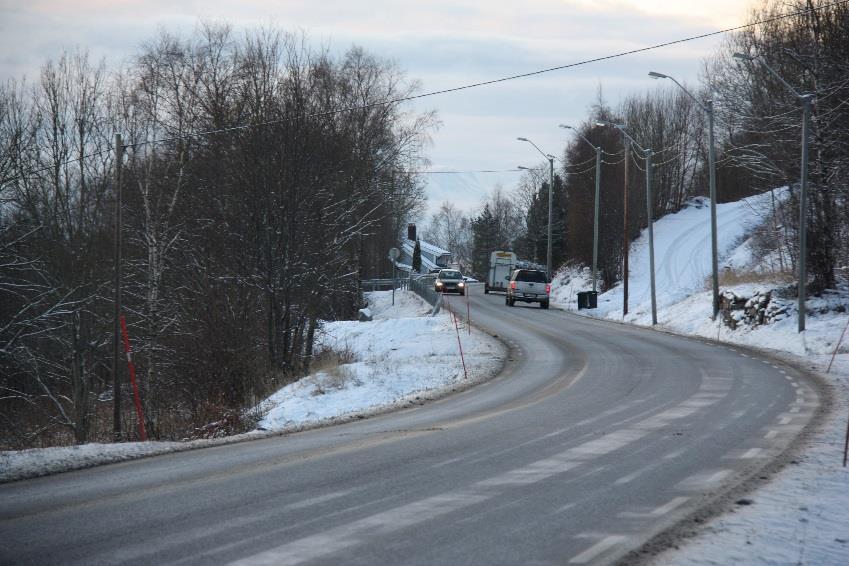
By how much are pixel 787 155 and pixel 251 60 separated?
19964mm

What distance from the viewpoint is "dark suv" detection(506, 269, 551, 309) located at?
52312mm

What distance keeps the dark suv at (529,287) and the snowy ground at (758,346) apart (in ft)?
9.15

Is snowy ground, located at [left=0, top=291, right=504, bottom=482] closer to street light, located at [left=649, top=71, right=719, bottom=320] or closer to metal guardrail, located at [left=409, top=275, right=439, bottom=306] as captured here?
street light, located at [left=649, top=71, right=719, bottom=320]

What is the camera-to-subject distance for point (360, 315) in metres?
48.8

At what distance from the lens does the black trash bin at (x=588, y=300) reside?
5212cm

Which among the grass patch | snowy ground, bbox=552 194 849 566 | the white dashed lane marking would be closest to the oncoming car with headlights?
snowy ground, bbox=552 194 849 566

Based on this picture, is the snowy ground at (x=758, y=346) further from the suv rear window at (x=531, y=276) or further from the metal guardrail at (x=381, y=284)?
the metal guardrail at (x=381, y=284)

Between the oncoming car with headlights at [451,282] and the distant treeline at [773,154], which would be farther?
the oncoming car with headlights at [451,282]

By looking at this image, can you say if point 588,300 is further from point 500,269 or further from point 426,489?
point 426,489

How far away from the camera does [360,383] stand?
19.8 meters

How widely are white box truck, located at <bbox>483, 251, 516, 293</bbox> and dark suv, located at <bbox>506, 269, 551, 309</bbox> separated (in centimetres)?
1353

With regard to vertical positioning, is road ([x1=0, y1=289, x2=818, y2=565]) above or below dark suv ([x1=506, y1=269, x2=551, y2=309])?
below

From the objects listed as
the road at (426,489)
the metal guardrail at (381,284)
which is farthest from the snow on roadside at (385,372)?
the metal guardrail at (381,284)

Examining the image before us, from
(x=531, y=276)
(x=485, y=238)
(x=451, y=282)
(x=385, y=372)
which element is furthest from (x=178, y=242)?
(x=485, y=238)
